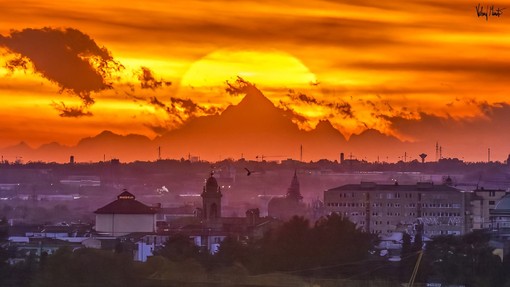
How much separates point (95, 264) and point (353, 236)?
21.1 m

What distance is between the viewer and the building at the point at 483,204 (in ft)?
454

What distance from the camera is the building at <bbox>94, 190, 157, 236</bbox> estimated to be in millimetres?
129875

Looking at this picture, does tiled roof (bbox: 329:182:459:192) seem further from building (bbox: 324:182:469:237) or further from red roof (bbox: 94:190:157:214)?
red roof (bbox: 94:190:157:214)

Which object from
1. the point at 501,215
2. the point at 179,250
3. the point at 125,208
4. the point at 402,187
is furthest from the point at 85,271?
the point at 402,187

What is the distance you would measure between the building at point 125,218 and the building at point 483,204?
20.8m

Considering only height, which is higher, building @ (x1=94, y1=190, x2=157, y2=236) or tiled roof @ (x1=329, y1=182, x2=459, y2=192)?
tiled roof @ (x1=329, y1=182, x2=459, y2=192)

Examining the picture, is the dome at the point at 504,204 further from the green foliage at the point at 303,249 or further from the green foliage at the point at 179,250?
the green foliage at the point at 179,250

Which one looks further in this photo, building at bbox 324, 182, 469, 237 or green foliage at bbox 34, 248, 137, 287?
building at bbox 324, 182, 469, 237

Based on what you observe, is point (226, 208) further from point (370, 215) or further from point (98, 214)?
point (98, 214)

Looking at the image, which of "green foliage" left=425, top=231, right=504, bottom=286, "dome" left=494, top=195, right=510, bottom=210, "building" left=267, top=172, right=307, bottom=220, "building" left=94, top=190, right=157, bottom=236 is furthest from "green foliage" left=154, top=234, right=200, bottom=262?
"building" left=267, top=172, right=307, bottom=220

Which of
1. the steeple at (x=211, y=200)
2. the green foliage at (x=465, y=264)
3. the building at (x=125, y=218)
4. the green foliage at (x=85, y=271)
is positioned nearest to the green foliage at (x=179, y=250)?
the green foliage at (x=85, y=271)

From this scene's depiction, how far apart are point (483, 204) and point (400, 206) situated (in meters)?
10.1

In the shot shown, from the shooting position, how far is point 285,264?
281 ft

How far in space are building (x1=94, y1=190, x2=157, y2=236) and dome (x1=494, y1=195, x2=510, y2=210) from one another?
22.2m
